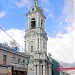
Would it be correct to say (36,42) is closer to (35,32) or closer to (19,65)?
(35,32)

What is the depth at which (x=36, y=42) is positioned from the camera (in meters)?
60.2

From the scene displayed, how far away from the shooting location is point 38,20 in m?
62.8

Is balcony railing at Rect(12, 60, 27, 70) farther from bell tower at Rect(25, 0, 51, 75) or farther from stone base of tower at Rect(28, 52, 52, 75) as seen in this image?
stone base of tower at Rect(28, 52, 52, 75)

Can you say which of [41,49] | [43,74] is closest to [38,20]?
[41,49]

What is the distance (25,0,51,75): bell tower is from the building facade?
44.9 feet

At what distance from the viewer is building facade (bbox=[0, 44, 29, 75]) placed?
34.2 metres

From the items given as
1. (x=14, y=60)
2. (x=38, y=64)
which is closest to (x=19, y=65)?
(x=14, y=60)

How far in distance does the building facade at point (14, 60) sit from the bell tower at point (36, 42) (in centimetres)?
1368

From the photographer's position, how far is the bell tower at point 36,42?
183ft

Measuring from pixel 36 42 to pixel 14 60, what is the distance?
931 inches

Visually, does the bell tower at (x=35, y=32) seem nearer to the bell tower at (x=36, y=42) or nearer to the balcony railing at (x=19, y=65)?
the bell tower at (x=36, y=42)

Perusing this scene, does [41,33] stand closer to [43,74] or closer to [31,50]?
[31,50]

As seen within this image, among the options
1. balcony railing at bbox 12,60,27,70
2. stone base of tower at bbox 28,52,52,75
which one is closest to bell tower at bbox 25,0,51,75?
stone base of tower at bbox 28,52,52,75

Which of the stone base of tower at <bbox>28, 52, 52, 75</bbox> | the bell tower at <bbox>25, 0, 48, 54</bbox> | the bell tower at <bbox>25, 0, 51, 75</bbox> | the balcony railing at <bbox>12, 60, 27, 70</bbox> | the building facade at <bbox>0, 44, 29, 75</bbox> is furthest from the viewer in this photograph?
the bell tower at <bbox>25, 0, 48, 54</bbox>
